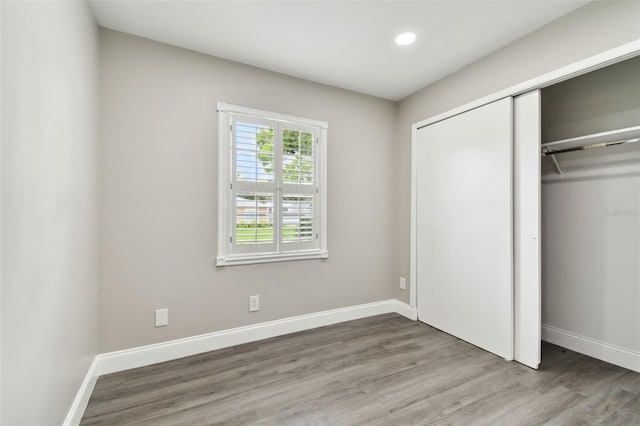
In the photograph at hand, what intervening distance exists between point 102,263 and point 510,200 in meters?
3.19

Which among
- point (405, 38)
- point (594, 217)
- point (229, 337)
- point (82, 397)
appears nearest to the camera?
point (82, 397)

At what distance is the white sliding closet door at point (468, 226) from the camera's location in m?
2.44

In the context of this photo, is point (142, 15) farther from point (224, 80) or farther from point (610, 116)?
point (610, 116)

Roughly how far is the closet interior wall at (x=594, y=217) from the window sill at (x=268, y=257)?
216cm

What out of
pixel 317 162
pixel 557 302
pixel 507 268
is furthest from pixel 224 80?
pixel 557 302

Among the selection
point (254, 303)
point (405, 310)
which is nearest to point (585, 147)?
point (405, 310)

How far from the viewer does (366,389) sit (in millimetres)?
2008

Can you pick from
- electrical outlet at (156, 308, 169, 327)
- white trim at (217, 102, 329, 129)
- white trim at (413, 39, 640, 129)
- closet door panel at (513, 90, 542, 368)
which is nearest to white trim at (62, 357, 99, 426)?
electrical outlet at (156, 308, 169, 327)

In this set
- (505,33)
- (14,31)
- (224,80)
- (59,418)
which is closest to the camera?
(14,31)

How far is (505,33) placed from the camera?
227 cm

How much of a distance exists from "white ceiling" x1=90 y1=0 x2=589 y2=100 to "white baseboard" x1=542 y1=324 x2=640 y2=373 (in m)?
2.54

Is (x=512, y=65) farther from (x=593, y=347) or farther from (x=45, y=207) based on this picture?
(x=45, y=207)

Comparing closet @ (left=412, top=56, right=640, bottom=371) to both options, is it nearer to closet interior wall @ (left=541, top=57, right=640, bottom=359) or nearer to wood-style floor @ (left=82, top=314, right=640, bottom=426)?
closet interior wall @ (left=541, top=57, right=640, bottom=359)

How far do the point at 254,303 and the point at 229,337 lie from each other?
349mm
